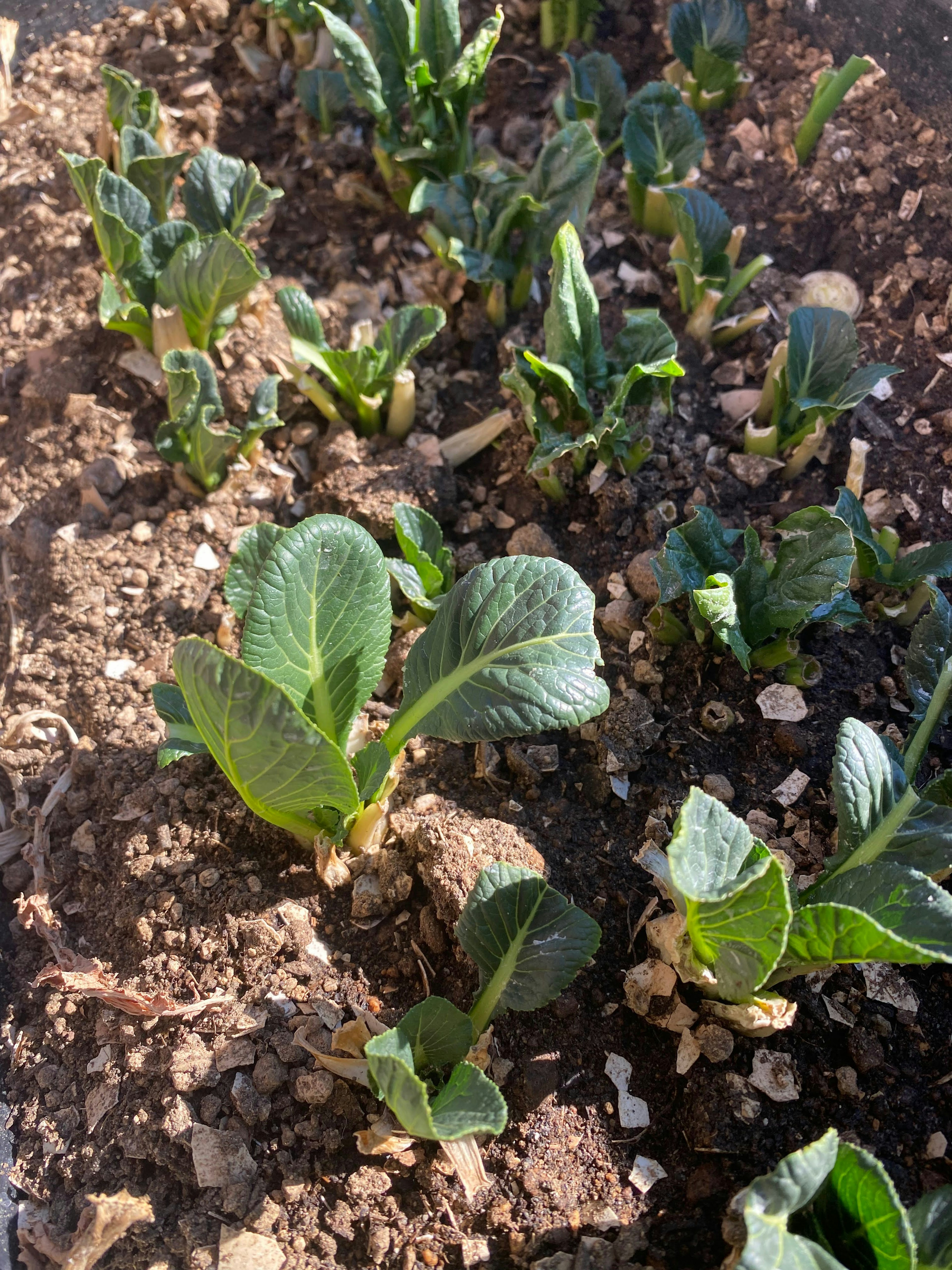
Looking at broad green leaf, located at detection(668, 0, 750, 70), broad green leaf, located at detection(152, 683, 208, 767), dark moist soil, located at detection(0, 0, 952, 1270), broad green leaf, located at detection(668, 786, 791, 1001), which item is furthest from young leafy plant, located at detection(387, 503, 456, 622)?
broad green leaf, located at detection(668, 0, 750, 70)

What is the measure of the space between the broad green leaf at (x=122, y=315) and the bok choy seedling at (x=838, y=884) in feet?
4.83

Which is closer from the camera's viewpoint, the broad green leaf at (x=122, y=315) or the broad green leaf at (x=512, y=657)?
the broad green leaf at (x=512, y=657)

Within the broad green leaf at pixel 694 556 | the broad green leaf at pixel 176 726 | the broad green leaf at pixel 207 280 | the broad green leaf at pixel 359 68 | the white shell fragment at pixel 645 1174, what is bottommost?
the white shell fragment at pixel 645 1174

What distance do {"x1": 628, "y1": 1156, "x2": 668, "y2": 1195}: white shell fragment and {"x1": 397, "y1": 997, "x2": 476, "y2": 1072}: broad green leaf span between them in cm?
26

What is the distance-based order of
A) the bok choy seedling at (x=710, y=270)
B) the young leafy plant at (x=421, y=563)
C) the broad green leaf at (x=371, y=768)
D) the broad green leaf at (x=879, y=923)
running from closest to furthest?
the broad green leaf at (x=879, y=923) < the broad green leaf at (x=371, y=768) < the young leafy plant at (x=421, y=563) < the bok choy seedling at (x=710, y=270)

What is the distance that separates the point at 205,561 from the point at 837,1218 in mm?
1490

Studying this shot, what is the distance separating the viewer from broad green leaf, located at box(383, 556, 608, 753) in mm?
1324

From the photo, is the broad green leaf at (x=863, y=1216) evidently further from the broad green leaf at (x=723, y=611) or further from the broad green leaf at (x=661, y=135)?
the broad green leaf at (x=661, y=135)

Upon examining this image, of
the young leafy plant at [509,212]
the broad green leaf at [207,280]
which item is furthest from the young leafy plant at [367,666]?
the young leafy plant at [509,212]

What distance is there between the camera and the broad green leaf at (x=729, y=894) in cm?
113

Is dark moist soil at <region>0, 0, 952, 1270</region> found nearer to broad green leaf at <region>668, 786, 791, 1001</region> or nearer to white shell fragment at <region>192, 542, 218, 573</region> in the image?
white shell fragment at <region>192, 542, 218, 573</region>

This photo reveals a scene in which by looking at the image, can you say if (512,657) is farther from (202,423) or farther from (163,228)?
(163,228)

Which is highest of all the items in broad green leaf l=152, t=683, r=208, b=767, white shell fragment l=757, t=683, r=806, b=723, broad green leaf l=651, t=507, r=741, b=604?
broad green leaf l=651, t=507, r=741, b=604

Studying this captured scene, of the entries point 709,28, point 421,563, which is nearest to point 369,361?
point 421,563
